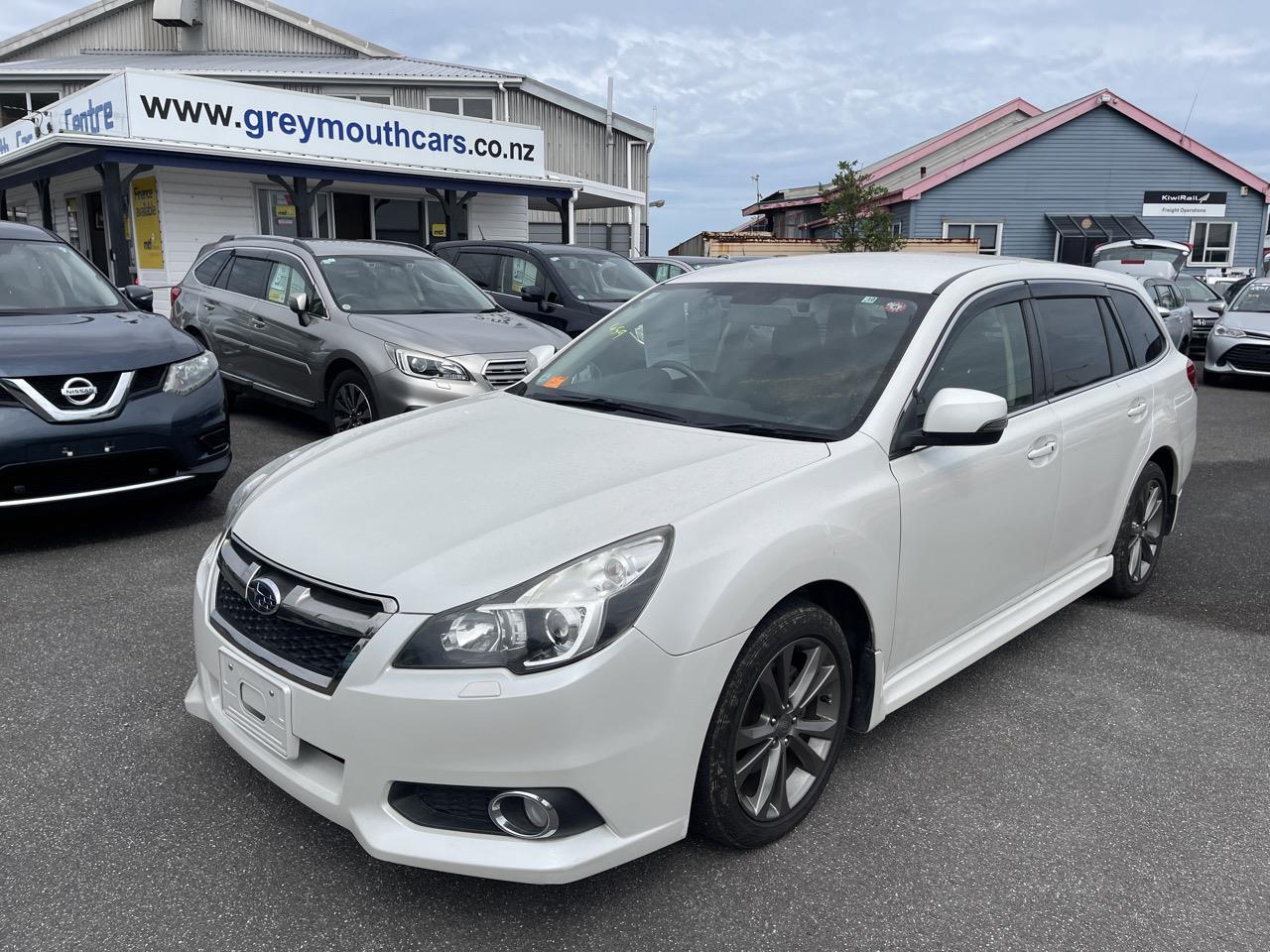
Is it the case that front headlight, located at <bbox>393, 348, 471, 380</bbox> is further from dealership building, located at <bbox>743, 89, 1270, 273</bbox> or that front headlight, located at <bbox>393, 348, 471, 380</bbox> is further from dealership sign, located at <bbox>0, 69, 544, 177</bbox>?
dealership building, located at <bbox>743, 89, 1270, 273</bbox>

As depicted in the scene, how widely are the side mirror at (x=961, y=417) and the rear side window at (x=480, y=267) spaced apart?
857 centimetres

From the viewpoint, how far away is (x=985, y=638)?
3.52 m

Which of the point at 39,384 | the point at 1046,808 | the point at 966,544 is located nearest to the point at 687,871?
the point at 1046,808

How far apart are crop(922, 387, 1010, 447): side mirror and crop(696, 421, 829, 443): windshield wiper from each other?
1.06 ft

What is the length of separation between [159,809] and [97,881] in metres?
0.33

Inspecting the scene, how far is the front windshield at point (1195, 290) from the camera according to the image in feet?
64.4

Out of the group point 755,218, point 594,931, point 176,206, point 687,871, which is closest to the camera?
point 594,931

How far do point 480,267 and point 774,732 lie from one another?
935cm

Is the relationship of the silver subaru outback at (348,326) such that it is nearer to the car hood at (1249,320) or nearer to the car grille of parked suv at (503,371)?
the car grille of parked suv at (503,371)

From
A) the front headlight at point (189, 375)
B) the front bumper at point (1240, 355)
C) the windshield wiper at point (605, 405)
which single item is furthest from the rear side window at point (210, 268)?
the front bumper at point (1240, 355)

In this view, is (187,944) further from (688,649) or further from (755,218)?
(755,218)

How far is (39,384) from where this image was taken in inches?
195

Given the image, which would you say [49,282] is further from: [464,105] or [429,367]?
[464,105]

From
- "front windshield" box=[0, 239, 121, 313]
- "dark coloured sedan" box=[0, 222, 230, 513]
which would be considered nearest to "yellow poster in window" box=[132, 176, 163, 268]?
"front windshield" box=[0, 239, 121, 313]
